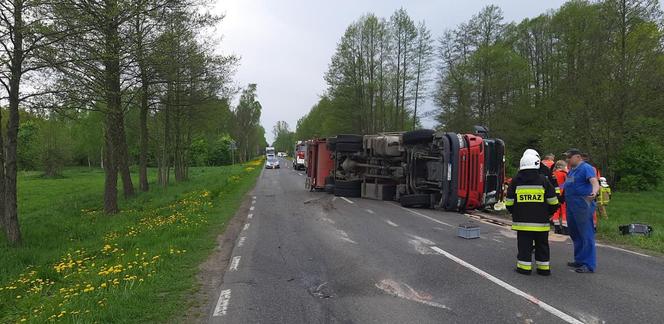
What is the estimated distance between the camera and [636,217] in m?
13.4

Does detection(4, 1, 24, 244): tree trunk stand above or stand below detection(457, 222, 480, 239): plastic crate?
above

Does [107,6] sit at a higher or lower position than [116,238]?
higher

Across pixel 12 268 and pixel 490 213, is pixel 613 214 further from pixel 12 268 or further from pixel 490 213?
pixel 12 268

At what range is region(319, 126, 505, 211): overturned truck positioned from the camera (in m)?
12.9

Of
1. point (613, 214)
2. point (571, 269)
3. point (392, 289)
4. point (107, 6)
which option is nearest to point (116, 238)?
point (107, 6)

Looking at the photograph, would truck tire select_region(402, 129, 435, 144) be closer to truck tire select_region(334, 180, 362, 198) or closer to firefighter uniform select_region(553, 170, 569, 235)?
truck tire select_region(334, 180, 362, 198)

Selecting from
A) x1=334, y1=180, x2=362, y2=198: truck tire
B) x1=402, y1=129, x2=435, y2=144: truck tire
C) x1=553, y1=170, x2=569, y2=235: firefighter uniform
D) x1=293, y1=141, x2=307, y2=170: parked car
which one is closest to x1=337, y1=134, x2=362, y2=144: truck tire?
x1=334, y1=180, x2=362, y2=198: truck tire

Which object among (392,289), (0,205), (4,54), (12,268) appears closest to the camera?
(392,289)

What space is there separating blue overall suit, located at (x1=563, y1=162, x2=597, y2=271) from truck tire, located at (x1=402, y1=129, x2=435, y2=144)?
24.4 ft

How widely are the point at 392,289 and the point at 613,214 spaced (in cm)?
1139

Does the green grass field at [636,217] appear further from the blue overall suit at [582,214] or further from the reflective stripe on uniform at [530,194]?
the reflective stripe on uniform at [530,194]

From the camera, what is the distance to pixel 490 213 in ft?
44.3

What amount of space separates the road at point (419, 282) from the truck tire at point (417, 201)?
4023 mm

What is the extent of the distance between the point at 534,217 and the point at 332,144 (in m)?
13.0
